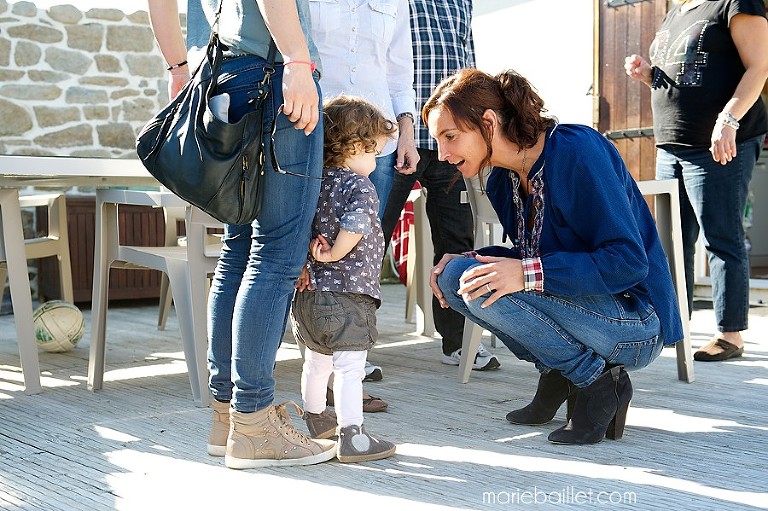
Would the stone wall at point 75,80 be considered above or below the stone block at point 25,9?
below

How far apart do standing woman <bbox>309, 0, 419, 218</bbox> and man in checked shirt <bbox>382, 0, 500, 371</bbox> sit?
62 centimetres

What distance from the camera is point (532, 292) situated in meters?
2.16

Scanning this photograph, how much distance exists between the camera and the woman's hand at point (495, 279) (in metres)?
2.09

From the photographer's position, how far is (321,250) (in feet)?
7.04

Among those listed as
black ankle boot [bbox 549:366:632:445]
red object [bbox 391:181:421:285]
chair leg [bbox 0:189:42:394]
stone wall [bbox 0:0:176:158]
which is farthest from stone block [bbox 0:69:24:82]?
black ankle boot [bbox 549:366:632:445]

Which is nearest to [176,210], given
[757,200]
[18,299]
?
[18,299]

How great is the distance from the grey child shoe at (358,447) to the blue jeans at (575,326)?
14.4 inches

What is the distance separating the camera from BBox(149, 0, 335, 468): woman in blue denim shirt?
1850 millimetres

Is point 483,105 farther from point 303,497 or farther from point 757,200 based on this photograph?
point 757,200

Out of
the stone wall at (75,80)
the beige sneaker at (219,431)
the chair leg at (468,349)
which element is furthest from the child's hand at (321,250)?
the stone wall at (75,80)

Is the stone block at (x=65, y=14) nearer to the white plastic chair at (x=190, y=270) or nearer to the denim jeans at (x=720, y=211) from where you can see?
the white plastic chair at (x=190, y=270)

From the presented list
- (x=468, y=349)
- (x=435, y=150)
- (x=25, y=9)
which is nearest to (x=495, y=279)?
(x=468, y=349)

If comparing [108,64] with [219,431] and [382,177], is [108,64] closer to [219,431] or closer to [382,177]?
[382,177]

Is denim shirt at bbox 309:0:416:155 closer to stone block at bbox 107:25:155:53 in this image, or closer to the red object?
the red object
